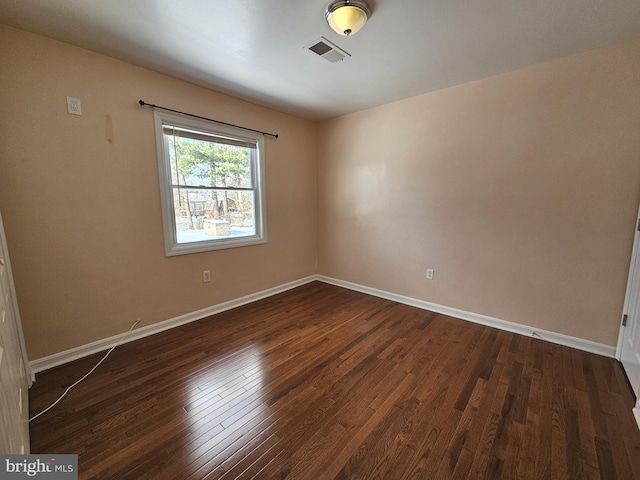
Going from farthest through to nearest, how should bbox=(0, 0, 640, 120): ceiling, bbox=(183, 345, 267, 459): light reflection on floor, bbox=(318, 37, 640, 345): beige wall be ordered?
bbox=(318, 37, 640, 345): beige wall → bbox=(0, 0, 640, 120): ceiling → bbox=(183, 345, 267, 459): light reflection on floor

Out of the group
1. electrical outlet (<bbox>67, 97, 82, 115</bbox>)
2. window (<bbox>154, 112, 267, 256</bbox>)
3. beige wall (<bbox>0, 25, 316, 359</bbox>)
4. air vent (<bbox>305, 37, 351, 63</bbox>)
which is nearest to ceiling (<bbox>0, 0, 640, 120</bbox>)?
air vent (<bbox>305, 37, 351, 63</bbox>)

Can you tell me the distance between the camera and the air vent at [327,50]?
193 cm

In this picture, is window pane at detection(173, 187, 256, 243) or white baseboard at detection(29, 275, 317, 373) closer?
white baseboard at detection(29, 275, 317, 373)

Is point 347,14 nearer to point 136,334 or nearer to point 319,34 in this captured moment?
point 319,34

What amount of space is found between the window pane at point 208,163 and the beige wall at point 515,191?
1533mm

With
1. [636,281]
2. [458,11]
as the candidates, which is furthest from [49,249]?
[636,281]

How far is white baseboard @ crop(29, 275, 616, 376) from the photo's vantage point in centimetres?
207

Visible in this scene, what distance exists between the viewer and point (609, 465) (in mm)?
1260

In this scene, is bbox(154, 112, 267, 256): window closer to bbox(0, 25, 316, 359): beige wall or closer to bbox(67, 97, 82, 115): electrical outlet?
bbox(0, 25, 316, 359): beige wall

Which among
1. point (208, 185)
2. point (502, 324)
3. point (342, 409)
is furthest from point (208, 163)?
point (502, 324)

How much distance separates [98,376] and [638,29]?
4.55 metres

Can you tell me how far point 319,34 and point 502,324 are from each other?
308 centimetres

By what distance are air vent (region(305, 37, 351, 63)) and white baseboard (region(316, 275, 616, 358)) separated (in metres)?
2.69

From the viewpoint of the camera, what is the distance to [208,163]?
9.38ft
